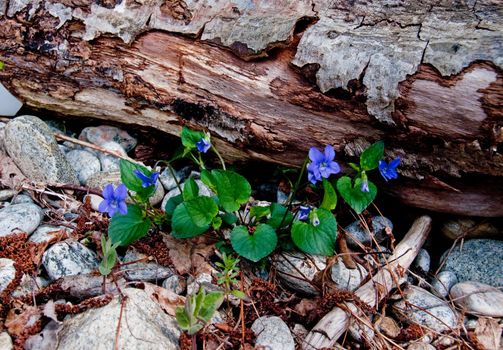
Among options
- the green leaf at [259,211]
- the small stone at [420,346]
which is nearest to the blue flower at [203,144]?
the green leaf at [259,211]

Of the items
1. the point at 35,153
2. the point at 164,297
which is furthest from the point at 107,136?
the point at 164,297

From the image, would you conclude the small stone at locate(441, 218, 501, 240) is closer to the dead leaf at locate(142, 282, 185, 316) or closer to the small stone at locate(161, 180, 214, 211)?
the small stone at locate(161, 180, 214, 211)

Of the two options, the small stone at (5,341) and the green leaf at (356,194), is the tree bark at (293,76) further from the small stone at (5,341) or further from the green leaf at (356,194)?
the small stone at (5,341)

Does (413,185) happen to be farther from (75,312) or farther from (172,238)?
(75,312)

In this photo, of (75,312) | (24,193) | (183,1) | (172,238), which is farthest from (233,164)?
(75,312)

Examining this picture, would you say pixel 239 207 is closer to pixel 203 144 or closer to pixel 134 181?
pixel 203 144

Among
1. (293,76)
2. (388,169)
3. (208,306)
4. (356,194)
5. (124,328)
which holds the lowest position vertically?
(124,328)
